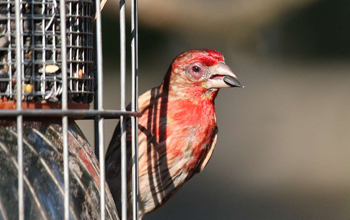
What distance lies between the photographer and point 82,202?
252 cm

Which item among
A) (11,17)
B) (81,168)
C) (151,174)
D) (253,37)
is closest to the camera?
(11,17)

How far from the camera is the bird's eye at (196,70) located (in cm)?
421

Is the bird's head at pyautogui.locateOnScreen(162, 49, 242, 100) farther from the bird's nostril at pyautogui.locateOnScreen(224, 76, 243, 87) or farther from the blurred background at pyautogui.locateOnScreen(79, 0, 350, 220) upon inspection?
the blurred background at pyautogui.locateOnScreen(79, 0, 350, 220)

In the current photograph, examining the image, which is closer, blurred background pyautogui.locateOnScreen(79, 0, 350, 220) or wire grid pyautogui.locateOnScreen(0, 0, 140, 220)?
wire grid pyautogui.locateOnScreen(0, 0, 140, 220)

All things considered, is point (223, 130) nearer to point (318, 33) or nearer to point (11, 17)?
point (318, 33)

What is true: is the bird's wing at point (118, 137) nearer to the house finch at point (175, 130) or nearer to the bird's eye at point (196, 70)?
the house finch at point (175, 130)

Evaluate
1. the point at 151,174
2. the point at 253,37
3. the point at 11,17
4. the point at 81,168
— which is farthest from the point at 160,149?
the point at 253,37

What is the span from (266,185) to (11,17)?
5958 mm

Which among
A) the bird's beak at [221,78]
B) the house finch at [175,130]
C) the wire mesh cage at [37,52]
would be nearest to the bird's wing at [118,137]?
the house finch at [175,130]

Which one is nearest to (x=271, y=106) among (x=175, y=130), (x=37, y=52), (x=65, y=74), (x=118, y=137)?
(x=175, y=130)

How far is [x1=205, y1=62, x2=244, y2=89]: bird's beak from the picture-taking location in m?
4.10

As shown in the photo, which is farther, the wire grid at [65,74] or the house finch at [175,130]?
the house finch at [175,130]

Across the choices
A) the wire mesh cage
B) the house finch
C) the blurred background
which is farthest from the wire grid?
the blurred background

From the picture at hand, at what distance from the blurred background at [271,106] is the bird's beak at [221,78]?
2.99m
